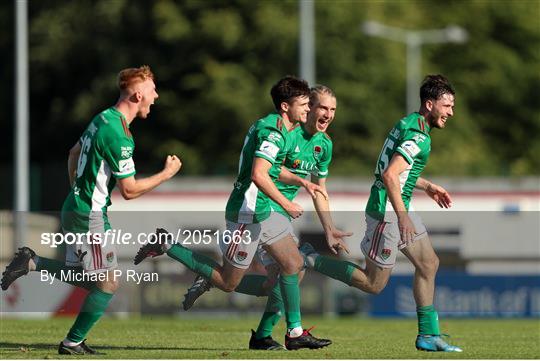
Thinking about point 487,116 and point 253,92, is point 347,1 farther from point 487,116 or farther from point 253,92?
point 487,116

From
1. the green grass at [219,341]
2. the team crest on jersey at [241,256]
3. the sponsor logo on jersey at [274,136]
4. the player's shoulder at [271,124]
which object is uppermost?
the player's shoulder at [271,124]

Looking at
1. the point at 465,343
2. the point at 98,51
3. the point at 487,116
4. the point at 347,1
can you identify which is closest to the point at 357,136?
the point at 347,1

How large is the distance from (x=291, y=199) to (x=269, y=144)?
37.0 inches

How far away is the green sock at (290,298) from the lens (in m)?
14.0

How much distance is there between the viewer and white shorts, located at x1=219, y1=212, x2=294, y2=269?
1387 centimetres

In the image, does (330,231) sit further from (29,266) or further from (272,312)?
(29,266)

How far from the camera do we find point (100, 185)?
13.2 m

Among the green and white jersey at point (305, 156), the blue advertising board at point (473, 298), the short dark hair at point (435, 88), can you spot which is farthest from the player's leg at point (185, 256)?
the blue advertising board at point (473, 298)

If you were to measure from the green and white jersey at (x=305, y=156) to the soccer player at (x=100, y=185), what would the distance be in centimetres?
149

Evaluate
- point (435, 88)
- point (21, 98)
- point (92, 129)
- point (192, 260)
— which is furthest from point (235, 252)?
point (21, 98)

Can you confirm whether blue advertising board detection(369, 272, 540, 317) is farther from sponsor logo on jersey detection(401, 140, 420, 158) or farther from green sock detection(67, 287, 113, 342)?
green sock detection(67, 287, 113, 342)

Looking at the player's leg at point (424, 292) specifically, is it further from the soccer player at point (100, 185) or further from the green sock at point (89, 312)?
the green sock at point (89, 312)

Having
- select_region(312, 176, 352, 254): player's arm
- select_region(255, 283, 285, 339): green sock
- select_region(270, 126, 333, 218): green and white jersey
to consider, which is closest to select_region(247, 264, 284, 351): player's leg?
select_region(255, 283, 285, 339): green sock

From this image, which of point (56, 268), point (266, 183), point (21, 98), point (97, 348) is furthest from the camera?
point (21, 98)
